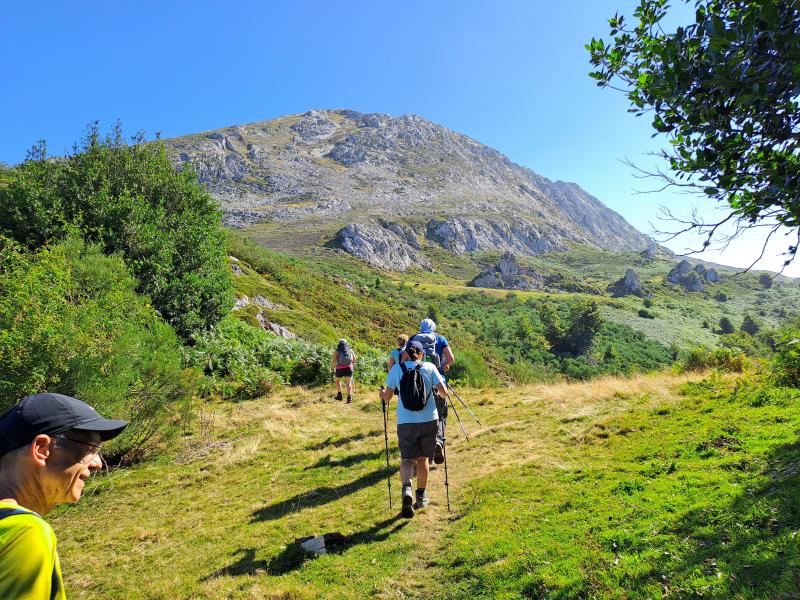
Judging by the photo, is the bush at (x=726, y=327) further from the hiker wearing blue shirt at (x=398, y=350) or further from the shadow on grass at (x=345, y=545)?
the shadow on grass at (x=345, y=545)

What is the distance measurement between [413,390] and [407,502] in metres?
1.81

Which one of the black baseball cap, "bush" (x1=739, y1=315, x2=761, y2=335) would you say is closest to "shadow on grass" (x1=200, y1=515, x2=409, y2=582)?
the black baseball cap

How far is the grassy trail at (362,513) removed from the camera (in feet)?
16.7

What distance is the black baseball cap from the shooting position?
201 centimetres

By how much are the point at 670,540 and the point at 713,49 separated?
525 cm

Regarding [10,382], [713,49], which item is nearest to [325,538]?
[10,382]

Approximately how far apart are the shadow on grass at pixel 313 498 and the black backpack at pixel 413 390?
2.87m

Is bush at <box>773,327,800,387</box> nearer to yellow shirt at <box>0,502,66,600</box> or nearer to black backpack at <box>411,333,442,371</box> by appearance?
black backpack at <box>411,333,442,371</box>

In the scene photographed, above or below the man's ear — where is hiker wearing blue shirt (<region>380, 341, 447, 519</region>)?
below

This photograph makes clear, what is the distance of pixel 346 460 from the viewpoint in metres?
9.88

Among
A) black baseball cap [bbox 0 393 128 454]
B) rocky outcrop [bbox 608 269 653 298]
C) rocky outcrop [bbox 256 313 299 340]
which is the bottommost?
black baseball cap [bbox 0 393 128 454]

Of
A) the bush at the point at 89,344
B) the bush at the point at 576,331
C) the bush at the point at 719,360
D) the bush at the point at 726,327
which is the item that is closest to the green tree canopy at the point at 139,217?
the bush at the point at 89,344

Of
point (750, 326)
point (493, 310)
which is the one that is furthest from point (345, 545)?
point (750, 326)

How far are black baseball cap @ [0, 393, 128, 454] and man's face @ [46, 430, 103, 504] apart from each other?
6cm
